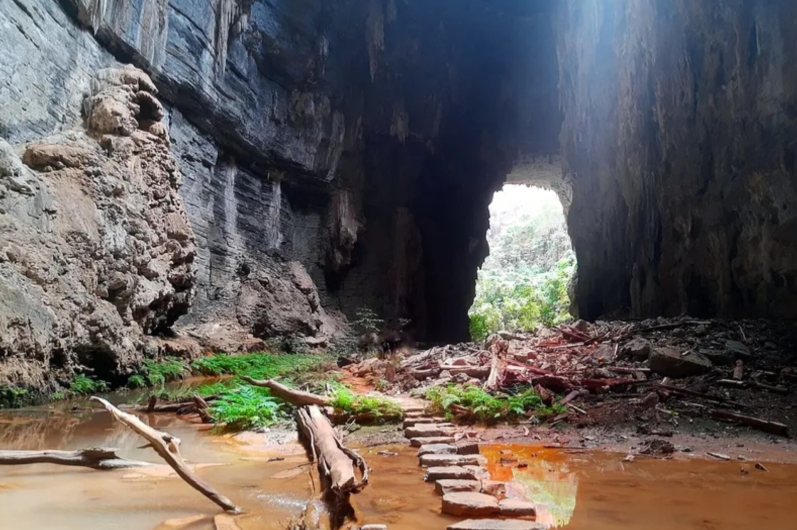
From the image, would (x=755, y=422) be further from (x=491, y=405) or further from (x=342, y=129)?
(x=342, y=129)

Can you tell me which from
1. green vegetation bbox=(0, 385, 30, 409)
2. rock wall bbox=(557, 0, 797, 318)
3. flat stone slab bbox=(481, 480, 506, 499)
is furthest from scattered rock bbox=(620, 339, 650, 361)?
green vegetation bbox=(0, 385, 30, 409)

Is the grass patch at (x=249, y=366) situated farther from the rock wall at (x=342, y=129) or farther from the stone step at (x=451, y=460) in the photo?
the stone step at (x=451, y=460)

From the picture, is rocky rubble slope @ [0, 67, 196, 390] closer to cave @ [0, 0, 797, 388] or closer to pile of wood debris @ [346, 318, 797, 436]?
cave @ [0, 0, 797, 388]

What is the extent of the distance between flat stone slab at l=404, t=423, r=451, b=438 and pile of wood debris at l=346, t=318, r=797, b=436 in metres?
1.73

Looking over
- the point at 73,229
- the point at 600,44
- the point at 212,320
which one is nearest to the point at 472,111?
the point at 600,44

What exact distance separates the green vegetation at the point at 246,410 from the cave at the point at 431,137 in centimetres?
275

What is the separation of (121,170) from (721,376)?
11063 millimetres

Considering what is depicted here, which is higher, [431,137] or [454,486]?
[431,137]

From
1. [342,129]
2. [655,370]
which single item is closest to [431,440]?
[655,370]

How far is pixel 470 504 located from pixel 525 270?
42.8 meters

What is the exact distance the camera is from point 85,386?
25.2ft

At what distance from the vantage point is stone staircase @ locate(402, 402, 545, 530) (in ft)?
8.46

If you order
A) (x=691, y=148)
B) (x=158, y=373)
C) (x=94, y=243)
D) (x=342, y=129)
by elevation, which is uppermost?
(x=342, y=129)

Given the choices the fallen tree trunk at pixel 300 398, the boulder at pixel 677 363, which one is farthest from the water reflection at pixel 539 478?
the boulder at pixel 677 363
